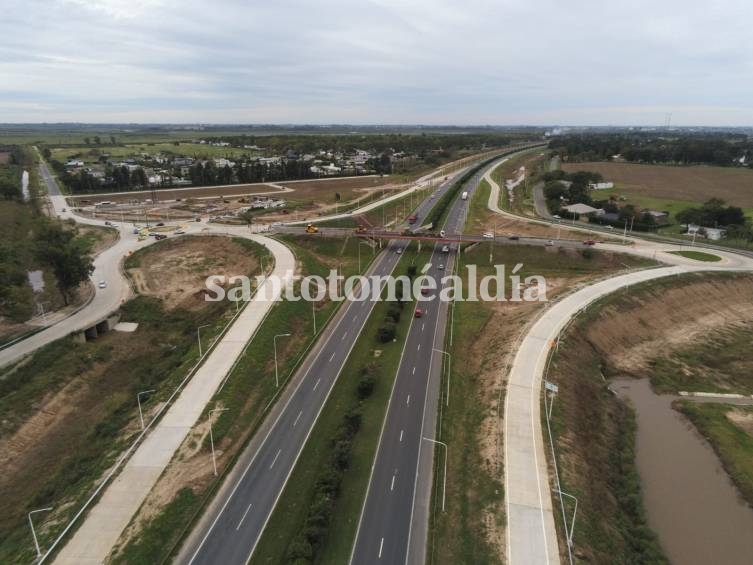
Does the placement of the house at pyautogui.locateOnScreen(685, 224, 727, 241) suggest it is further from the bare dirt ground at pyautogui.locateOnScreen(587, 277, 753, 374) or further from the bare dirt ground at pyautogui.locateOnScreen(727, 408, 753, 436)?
the bare dirt ground at pyautogui.locateOnScreen(727, 408, 753, 436)

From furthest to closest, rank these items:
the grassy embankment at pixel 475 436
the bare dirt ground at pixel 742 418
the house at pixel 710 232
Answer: the house at pixel 710 232
the bare dirt ground at pixel 742 418
the grassy embankment at pixel 475 436

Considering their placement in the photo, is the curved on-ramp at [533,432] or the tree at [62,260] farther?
the tree at [62,260]

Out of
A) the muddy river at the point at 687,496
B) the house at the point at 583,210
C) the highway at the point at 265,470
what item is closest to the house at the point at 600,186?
the house at the point at 583,210

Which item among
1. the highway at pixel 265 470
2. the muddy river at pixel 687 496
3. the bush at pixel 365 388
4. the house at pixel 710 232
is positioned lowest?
the muddy river at pixel 687 496

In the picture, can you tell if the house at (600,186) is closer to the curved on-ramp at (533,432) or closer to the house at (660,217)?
the house at (660,217)

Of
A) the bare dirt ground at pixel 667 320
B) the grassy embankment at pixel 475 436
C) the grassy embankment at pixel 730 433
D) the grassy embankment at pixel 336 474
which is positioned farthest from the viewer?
the bare dirt ground at pixel 667 320

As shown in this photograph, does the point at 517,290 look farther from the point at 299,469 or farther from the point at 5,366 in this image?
the point at 5,366

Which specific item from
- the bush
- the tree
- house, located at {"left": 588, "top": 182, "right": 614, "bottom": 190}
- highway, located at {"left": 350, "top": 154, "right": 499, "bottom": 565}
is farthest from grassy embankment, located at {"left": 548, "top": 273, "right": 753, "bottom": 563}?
house, located at {"left": 588, "top": 182, "right": 614, "bottom": 190}

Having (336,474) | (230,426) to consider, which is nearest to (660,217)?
(336,474)

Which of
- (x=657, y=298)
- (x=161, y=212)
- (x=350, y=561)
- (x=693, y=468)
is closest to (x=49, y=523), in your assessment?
(x=350, y=561)
